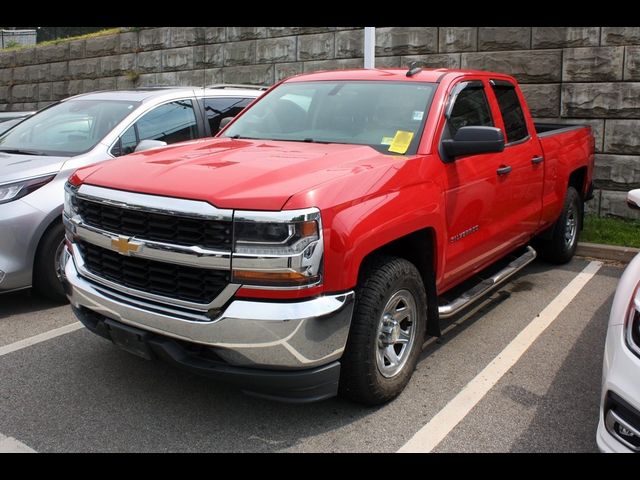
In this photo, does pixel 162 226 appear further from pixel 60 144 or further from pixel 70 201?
pixel 60 144

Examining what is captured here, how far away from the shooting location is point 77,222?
3510 millimetres

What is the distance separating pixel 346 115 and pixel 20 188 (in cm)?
265

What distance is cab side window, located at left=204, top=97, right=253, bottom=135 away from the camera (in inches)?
256

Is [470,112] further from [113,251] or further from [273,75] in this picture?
[273,75]

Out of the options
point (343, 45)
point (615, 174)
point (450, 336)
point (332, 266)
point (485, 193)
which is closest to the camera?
point (332, 266)

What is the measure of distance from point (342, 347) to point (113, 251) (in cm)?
132

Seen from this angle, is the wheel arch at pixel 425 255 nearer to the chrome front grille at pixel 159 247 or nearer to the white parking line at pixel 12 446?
the chrome front grille at pixel 159 247

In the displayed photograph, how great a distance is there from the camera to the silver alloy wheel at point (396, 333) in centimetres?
341

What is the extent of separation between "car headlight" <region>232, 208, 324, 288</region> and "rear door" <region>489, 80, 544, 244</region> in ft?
7.66

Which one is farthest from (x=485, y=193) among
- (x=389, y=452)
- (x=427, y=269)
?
(x=389, y=452)

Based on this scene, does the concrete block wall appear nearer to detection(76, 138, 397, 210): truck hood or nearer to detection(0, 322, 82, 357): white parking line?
detection(76, 138, 397, 210): truck hood

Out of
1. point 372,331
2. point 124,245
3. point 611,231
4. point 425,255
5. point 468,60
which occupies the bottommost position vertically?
point 611,231

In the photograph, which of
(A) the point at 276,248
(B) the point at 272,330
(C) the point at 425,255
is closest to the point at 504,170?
A: (C) the point at 425,255

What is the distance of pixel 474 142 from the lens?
380cm
